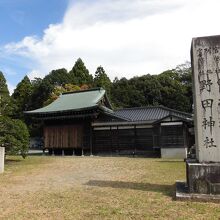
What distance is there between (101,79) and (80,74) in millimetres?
3797

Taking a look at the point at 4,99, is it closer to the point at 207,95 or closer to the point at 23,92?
the point at 207,95

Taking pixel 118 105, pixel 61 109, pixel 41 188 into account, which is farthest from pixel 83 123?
pixel 118 105

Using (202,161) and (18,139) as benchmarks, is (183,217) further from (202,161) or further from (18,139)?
(18,139)

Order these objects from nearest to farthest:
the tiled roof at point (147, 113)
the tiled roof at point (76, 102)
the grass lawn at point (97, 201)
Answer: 1. the grass lawn at point (97, 201)
2. the tiled roof at point (147, 113)
3. the tiled roof at point (76, 102)

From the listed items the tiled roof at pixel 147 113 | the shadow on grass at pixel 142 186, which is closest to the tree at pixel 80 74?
the tiled roof at pixel 147 113

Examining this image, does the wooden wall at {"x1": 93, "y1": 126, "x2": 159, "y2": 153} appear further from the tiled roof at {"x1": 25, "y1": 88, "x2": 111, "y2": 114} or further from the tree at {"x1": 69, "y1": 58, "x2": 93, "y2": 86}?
the tree at {"x1": 69, "y1": 58, "x2": 93, "y2": 86}

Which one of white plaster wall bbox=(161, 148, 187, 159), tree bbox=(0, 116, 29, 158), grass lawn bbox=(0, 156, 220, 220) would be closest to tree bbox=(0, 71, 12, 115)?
tree bbox=(0, 116, 29, 158)

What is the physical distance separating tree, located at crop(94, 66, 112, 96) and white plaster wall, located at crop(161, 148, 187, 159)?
29759mm

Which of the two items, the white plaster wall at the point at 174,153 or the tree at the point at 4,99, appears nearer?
the tree at the point at 4,99

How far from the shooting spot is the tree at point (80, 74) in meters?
52.5

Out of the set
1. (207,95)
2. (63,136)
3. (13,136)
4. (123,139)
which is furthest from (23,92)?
(207,95)

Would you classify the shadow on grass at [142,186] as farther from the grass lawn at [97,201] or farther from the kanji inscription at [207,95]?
the kanji inscription at [207,95]

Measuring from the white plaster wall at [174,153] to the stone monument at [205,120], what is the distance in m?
14.6

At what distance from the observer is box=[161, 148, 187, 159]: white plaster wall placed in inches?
886
